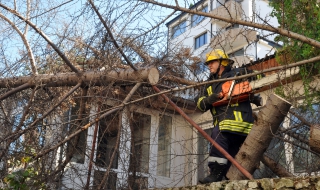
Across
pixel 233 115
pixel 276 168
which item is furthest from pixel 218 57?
pixel 276 168

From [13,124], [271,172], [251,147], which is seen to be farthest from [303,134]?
[13,124]

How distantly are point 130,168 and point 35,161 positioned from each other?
41.7 inches

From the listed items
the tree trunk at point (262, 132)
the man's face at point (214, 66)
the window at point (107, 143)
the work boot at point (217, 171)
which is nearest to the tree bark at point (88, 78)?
the window at point (107, 143)

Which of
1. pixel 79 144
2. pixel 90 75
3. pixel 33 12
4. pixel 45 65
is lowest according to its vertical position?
pixel 79 144

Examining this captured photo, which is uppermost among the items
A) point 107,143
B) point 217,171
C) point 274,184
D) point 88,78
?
point 88,78

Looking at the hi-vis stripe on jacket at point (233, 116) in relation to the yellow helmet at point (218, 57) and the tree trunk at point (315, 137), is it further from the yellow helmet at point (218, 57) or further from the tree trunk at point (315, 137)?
the tree trunk at point (315, 137)

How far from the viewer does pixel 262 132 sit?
140 inches

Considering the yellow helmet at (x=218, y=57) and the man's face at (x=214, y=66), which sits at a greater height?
the yellow helmet at (x=218, y=57)

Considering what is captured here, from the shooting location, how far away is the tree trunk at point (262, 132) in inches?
140

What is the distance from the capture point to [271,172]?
484 centimetres

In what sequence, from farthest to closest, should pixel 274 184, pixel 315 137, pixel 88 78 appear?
1. pixel 88 78
2. pixel 315 137
3. pixel 274 184

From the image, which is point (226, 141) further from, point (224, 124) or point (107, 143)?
point (107, 143)

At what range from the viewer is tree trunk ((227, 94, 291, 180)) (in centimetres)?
354

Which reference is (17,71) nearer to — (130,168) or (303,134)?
(130,168)
